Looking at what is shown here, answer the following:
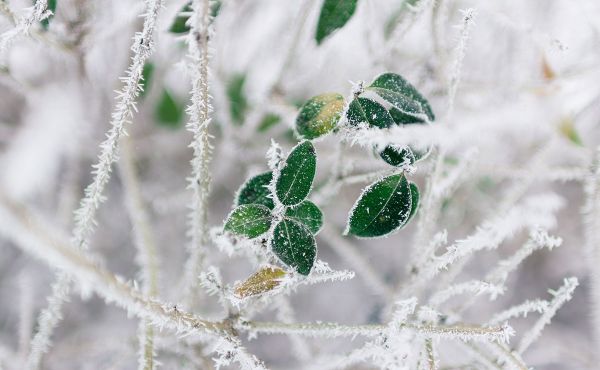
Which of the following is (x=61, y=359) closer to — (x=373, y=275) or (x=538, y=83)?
(x=373, y=275)

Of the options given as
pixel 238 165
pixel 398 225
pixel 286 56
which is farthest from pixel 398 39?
pixel 238 165

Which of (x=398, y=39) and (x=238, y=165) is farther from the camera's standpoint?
(x=238, y=165)

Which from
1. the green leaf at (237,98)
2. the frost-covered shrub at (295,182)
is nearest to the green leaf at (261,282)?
the frost-covered shrub at (295,182)

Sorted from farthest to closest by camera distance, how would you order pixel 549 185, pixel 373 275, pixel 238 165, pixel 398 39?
1. pixel 549 185
2. pixel 238 165
3. pixel 373 275
4. pixel 398 39

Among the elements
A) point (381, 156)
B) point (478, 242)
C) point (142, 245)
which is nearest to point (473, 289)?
point (478, 242)

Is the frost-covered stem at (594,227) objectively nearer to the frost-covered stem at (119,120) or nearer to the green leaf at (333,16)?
the green leaf at (333,16)

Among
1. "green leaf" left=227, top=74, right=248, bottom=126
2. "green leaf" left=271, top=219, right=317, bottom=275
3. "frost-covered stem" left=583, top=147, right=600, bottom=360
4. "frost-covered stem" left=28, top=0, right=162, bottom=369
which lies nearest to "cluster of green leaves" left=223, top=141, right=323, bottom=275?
"green leaf" left=271, top=219, right=317, bottom=275

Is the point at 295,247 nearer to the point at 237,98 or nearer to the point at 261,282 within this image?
the point at 261,282
